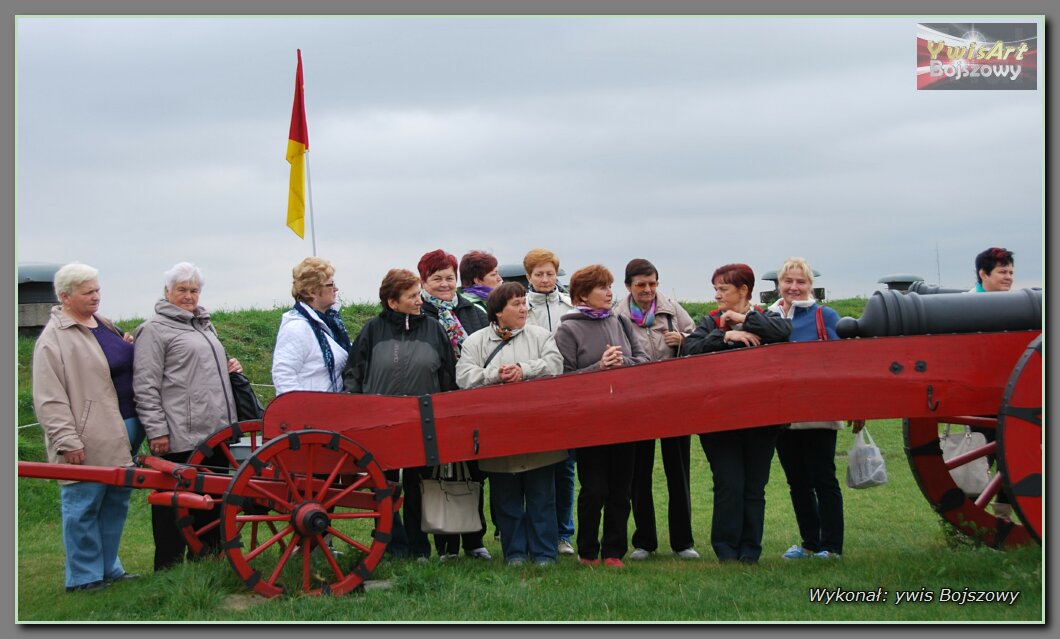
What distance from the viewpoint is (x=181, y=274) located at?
255 inches

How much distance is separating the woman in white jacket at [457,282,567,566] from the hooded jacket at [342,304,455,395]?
0.55ft

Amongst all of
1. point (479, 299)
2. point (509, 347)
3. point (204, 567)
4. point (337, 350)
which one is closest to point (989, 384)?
point (509, 347)

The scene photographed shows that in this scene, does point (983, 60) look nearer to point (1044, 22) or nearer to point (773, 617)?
point (1044, 22)

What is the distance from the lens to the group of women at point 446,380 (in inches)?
244

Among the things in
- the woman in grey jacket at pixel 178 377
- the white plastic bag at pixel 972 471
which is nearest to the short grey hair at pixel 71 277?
the woman in grey jacket at pixel 178 377

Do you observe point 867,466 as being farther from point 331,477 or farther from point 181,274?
point 181,274

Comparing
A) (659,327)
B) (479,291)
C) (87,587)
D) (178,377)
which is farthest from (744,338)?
(87,587)

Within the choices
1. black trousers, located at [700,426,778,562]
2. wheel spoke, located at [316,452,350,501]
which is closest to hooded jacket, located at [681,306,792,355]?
black trousers, located at [700,426,778,562]

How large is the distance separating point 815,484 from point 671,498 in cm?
87

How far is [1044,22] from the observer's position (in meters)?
5.57

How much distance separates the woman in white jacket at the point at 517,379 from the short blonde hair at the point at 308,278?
3.16ft

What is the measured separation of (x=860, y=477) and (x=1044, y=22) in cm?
261

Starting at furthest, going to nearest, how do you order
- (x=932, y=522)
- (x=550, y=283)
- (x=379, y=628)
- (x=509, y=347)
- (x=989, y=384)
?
(x=932, y=522), (x=550, y=283), (x=509, y=347), (x=989, y=384), (x=379, y=628)

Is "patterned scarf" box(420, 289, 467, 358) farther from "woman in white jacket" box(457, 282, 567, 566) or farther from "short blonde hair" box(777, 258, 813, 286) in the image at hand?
"short blonde hair" box(777, 258, 813, 286)
